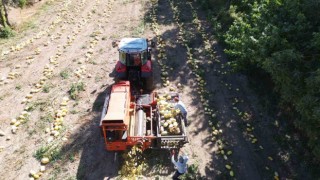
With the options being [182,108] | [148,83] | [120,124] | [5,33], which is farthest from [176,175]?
[5,33]

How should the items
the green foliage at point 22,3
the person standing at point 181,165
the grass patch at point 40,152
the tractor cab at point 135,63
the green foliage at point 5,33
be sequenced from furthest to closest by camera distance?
1. the green foliage at point 22,3
2. the green foliage at point 5,33
3. the tractor cab at point 135,63
4. the grass patch at point 40,152
5. the person standing at point 181,165

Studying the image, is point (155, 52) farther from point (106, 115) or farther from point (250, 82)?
point (106, 115)

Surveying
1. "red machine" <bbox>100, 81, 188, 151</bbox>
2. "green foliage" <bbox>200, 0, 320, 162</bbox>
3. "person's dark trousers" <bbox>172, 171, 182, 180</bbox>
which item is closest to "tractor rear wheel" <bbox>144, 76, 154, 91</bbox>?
"red machine" <bbox>100, 81, 188, 151</bbox>

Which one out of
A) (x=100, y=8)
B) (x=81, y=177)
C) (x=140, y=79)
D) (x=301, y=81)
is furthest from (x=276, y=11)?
(x=100, y=8)

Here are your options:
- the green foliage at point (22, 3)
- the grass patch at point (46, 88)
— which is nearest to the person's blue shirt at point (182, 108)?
the grass patch at point (46, 88)

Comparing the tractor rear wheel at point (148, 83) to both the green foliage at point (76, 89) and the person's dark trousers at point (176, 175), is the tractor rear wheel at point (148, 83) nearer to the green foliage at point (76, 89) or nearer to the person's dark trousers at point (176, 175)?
the green foliage at point (76, 89)

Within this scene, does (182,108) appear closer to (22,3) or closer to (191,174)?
(191,174)
